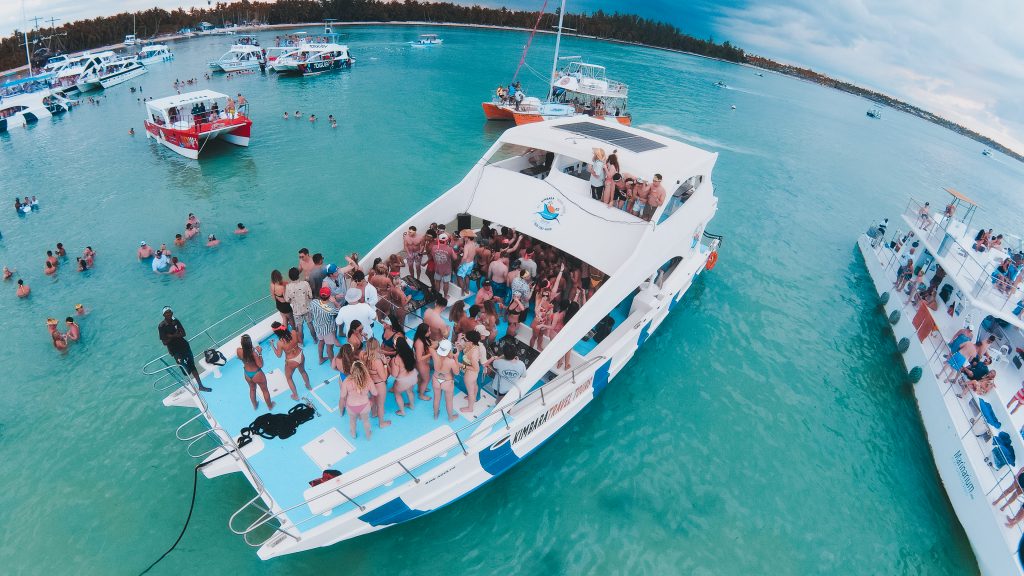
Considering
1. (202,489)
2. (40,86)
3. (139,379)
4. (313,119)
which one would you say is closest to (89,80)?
(40,86)

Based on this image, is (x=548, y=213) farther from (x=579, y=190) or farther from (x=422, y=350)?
(x=422, y=350)

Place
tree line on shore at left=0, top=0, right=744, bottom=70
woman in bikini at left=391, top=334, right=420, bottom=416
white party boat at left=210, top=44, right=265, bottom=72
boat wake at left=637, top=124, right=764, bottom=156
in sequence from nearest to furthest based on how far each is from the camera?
woman in bikini at left=391, top=334, right=420, bottom=416, boat wake at left=637, top=124, right=764, bottom=156, white party boat at left=210, top=44, right=265, bottom=72, tree line on shore at left=0, top=0, right=744, bottom=70

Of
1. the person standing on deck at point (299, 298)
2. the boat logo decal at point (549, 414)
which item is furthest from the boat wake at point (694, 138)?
the person standing on deck at point (299, 298)

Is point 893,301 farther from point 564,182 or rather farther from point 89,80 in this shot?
point 89,80

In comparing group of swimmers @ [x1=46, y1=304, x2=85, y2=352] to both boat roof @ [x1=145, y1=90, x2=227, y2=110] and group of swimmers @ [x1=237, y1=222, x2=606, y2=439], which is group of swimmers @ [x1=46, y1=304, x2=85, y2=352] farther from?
boat roof @ [x1=145, y1=90, x2=227, y2=110]

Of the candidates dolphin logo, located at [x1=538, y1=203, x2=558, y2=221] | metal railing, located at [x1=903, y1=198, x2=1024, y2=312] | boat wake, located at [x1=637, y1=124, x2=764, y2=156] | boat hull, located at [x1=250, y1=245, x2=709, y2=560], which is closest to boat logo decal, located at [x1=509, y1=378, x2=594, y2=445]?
boat hull, located at [x1=250, y1=245, x2=709, y2=560]
